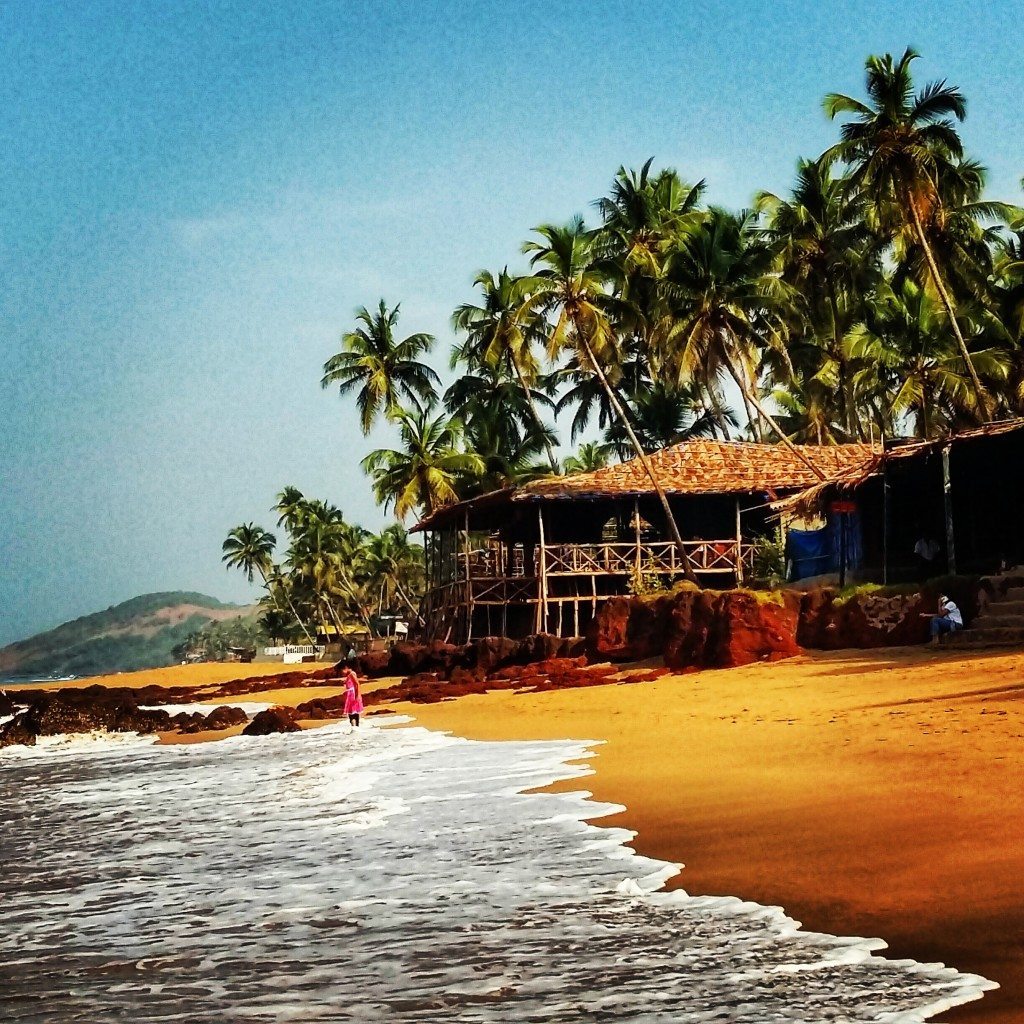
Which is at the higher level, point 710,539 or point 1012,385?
point 1012,385

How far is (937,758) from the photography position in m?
8.03

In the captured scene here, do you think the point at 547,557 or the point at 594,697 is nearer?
the point at 594,697

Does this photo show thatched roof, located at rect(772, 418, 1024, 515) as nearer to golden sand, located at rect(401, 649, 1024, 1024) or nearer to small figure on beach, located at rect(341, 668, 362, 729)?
golden sand, located at rect(401, 649, 1024, 1024)

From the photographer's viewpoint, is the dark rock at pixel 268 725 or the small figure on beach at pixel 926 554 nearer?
the dark rock at pixel 268 725

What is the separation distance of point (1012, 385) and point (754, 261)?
850 cm

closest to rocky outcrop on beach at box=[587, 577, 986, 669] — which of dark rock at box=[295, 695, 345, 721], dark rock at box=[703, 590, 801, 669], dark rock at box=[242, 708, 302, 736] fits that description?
dark rock at box=[703, 590, 801, 669]

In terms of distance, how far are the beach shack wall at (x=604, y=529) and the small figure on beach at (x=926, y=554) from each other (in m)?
6.42

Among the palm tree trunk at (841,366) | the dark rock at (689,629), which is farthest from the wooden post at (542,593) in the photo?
the palm tree trunk at (841,366)

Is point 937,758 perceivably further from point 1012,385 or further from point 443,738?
point 1012,385

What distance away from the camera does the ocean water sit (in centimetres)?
387

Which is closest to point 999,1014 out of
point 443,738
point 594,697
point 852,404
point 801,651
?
point 443,738

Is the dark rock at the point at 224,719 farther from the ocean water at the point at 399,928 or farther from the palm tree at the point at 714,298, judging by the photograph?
the palm tree at the point at 714,298

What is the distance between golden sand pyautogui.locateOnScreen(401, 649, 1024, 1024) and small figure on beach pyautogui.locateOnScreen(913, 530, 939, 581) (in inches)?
285

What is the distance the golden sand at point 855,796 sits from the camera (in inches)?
179
